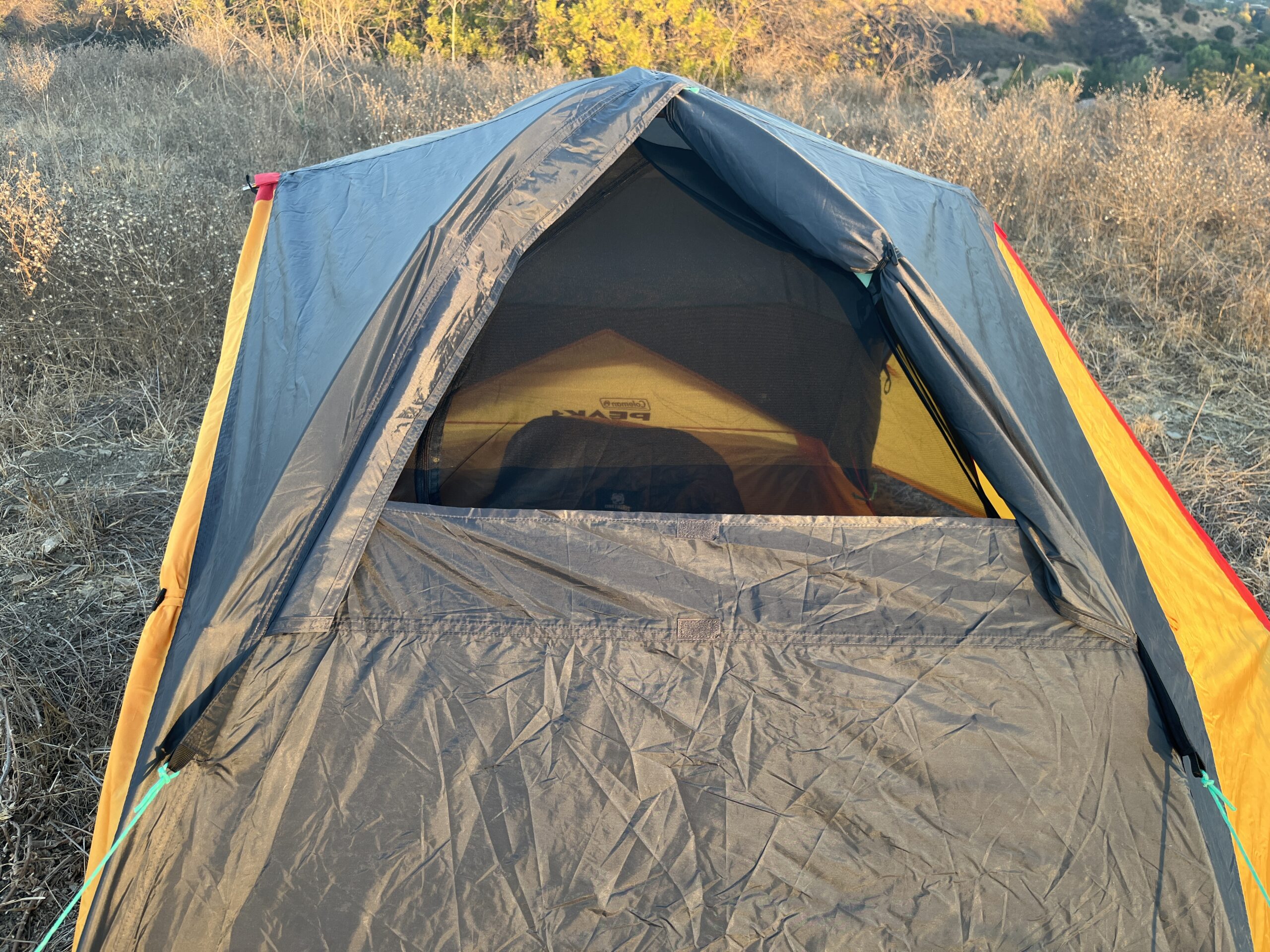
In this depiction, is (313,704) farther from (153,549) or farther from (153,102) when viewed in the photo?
(153,102)

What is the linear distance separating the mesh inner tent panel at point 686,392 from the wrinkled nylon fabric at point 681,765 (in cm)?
33

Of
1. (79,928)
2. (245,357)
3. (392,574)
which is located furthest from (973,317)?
(79,928)

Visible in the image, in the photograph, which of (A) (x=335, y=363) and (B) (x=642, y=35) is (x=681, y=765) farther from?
(B) (x=642, y=35)

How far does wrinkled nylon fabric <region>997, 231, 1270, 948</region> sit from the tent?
1 cm

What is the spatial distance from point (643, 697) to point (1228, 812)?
3.23 feet

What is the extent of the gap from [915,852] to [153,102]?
21.4 feet

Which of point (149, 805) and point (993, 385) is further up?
point (993, 385)

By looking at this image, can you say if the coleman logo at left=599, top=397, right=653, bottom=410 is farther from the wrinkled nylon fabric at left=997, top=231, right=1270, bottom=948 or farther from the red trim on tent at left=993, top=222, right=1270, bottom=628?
the red trim on tent at left=993, top=222, right=1270, bottom=628

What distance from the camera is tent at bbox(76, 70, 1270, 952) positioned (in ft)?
4.22

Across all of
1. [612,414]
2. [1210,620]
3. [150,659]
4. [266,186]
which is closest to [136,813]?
[150,659]

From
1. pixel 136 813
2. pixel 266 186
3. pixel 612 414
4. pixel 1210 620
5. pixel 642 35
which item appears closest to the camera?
pixel 136 813

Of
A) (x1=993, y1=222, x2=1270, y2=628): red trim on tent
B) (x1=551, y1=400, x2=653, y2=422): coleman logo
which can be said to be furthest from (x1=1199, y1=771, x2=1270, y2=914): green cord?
(x1=551, y1=400, x2=653, y2=422): coleman logo

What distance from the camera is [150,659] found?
55.6 inches

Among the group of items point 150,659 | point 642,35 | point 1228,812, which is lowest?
point 1228,812
